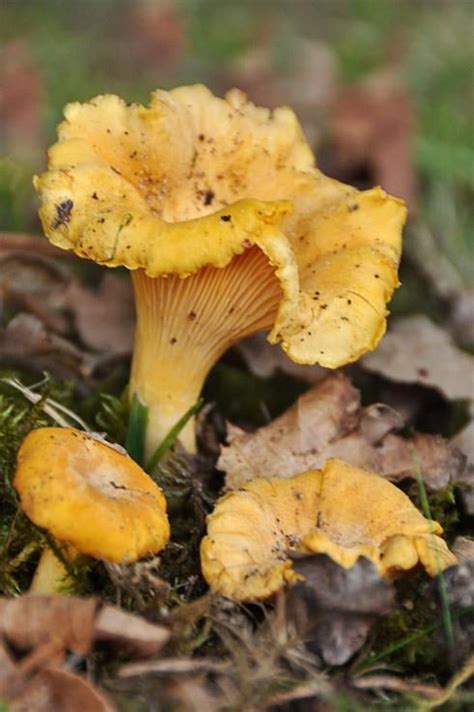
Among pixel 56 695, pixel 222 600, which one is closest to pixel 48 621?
pixel 56 695

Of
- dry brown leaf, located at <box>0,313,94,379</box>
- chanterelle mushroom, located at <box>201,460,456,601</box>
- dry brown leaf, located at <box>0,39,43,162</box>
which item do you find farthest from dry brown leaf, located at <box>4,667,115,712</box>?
dry brown leaf, located at <box>0,39,43,162</box>

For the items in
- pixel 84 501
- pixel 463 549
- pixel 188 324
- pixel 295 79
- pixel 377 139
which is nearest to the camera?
pixel 84 501

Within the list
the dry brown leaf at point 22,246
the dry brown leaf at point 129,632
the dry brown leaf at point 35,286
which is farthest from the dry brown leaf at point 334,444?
the dry brown leaf at point 22,246

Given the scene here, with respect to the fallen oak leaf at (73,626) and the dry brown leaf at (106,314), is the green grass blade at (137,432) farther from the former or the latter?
the fallen oak leaf at (73,626)

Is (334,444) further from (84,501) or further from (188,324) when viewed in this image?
(84,501)

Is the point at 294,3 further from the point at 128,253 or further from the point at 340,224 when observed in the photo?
the point at 128,253
